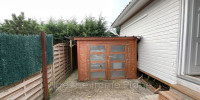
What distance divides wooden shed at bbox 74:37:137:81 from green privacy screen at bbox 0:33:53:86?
75.8 inches

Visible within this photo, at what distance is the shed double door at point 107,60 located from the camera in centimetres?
409

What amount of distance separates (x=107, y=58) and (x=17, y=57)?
3.12 meters

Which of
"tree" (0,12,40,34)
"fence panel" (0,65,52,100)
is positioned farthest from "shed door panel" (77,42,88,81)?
"tree" (0,12,40,34)

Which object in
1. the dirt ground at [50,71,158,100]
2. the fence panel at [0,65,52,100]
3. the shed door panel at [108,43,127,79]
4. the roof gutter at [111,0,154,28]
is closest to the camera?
the fence panel at [0,65,52,100]

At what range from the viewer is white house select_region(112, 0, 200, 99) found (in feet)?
6.39

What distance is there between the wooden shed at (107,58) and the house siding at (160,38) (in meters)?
0.55

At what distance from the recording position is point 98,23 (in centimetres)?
720

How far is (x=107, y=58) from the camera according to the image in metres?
4.13

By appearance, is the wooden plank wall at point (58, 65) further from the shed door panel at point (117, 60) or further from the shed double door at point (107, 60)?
the shed door panel at point (117, 60)

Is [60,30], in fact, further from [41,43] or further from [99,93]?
[99,93]

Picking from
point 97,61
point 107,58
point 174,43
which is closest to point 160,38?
point 174,43

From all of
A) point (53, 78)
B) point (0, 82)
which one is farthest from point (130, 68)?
point (0, 82)

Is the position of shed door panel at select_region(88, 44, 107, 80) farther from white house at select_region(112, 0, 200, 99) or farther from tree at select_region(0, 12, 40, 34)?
tree at select_region(0, 12, 40, 34)

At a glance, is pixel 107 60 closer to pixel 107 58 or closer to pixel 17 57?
pixel 107 58
